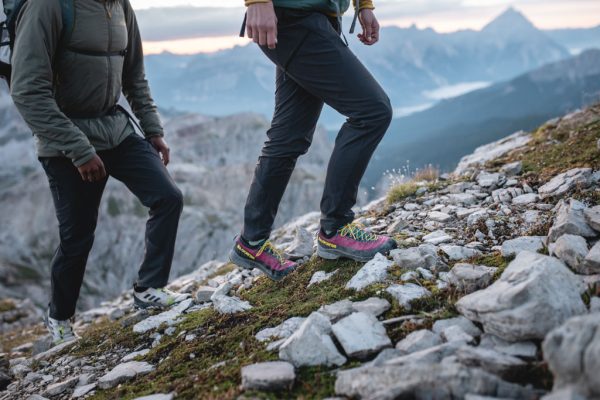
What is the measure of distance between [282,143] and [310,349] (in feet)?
8.09

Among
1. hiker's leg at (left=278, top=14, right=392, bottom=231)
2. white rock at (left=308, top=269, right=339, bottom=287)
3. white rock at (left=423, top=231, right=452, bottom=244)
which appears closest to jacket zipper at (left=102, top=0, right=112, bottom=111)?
hiker's leg at (left=278, top=14, right=392, bottom=231)

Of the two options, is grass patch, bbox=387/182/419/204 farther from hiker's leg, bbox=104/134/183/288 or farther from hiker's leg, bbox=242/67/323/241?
hiker's leg, bbox=104/134/183/288

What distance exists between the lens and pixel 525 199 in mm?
6434

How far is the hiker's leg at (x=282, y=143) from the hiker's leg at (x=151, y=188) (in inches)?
44.5

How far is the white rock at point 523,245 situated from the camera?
180 inches

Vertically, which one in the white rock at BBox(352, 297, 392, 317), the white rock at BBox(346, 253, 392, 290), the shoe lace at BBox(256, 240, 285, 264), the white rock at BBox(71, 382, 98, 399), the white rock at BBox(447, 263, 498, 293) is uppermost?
the white rock at BBox(447, 263, 498, 293)

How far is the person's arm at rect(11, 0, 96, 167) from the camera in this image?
4895 millimetres

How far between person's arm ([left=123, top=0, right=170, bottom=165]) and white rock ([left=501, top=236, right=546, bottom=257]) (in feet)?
15.1

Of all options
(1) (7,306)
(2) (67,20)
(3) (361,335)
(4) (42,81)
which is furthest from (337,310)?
(1) (7,306)

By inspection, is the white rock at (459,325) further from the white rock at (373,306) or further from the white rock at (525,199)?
the white rock at (525,199)

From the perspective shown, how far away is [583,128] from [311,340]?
7716mm

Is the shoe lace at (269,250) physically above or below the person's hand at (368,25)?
below

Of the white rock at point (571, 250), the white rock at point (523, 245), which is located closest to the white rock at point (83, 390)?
the white rock at point (523, 245)

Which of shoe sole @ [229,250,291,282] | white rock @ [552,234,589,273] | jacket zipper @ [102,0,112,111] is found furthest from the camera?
shoe sole @ [229,250,291,282]
